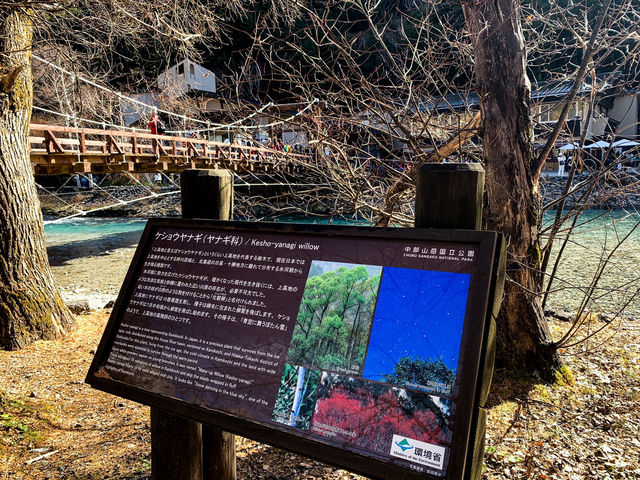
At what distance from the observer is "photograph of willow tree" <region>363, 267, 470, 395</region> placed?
107cm

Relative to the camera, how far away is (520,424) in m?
2.70

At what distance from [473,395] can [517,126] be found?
8.54 feet

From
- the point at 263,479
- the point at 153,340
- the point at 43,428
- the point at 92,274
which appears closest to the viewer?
the point at 153,340

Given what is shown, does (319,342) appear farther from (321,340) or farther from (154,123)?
(154,123)

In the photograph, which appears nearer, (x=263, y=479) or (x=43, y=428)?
(x=263, y=479)

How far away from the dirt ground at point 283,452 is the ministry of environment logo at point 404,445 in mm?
1379

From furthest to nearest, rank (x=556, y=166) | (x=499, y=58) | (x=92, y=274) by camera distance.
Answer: (x=556, y=166) → (x=92, y=274) → (x=499, y=58)

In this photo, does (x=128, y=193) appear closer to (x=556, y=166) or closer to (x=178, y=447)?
(x=556, y=166)

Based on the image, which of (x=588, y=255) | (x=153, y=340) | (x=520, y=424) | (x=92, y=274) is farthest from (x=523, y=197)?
(x=92, y=274)

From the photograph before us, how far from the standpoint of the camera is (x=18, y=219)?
12.4ft

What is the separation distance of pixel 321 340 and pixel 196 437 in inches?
27.7

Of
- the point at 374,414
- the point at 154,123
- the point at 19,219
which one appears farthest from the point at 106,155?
the point at 374,414

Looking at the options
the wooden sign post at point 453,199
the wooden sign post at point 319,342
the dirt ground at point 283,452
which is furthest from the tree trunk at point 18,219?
the wooden sign post at point 453,199

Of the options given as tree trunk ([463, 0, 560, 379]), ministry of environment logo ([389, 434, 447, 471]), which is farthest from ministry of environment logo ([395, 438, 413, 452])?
tree trunk ([463, 0, 560, 379])
